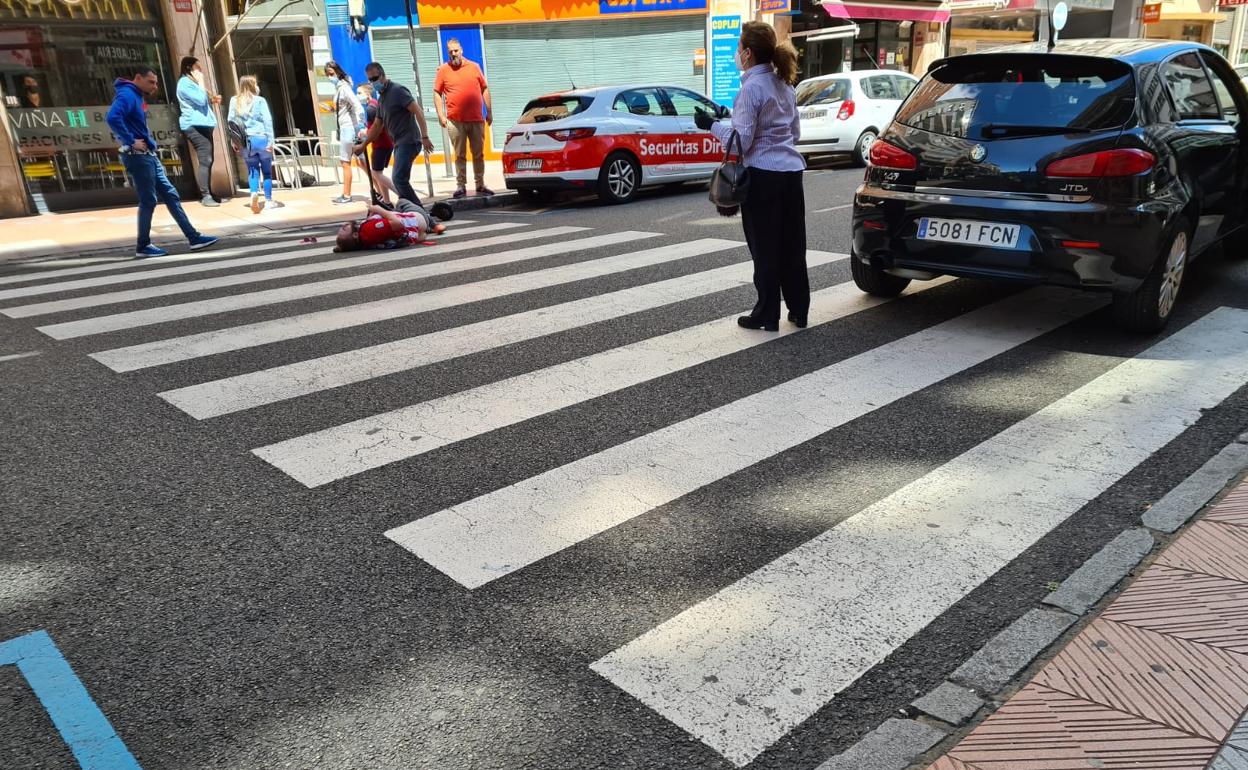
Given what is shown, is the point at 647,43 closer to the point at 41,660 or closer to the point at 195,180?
the point at 195,180

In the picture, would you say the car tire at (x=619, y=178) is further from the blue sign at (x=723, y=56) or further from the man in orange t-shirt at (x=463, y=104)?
the blue sign at (x=723, y=56)

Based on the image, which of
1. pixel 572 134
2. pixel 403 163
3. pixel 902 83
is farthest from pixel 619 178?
pixel 902 83

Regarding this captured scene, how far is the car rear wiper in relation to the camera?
5.03 m

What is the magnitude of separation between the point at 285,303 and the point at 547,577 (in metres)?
4.92

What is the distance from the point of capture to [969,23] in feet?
99.1

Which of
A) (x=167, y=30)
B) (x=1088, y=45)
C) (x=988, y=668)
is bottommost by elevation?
(x=988, y=668)

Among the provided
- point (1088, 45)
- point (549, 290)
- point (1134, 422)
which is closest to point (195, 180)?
point (549, 290)

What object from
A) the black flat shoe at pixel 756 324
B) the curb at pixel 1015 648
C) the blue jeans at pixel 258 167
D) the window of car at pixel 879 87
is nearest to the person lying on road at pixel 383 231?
the blue jeans at pixel 258 167

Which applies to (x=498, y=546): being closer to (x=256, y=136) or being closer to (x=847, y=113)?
(x=256, y=136)

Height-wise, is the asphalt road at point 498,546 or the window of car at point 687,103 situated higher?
the window of car at point 687,103

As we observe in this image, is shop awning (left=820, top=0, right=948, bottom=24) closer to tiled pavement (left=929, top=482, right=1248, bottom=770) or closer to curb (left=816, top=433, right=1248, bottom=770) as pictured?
curb (left=816, top=433, right=1248, bottom=770)

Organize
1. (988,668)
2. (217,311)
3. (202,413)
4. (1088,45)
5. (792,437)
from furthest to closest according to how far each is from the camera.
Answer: (217,311), (1088,45), (202,413), (792,437), (988,668)

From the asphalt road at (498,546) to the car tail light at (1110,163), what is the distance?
3.33 ft

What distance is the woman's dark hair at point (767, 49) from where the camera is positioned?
17.5 feet
